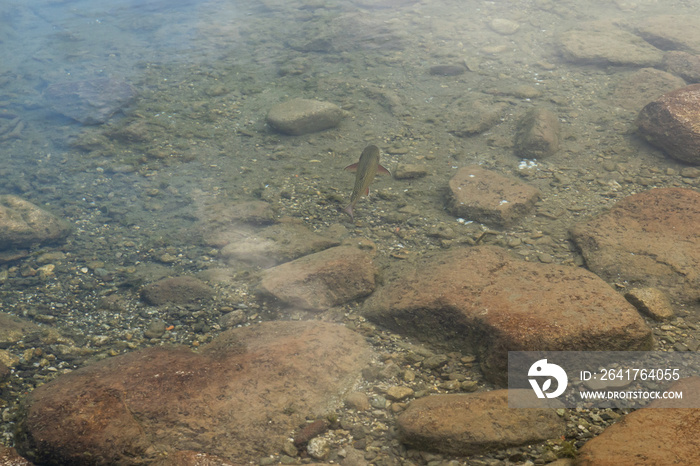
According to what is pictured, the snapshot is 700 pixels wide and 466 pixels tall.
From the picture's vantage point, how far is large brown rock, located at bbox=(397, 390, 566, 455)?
239cm

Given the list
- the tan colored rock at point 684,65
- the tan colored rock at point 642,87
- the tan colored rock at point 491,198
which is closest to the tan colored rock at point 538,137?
the tan colored rock at point 491,198

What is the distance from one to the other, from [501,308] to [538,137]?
10.1 feet

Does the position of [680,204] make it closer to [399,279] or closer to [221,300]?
[399,279]

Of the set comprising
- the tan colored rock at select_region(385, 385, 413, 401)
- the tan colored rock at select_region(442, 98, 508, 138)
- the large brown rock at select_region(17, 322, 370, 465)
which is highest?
the tan colored rock at select_region(442, 98, 508, 138)

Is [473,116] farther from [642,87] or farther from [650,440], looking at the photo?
[650,440]

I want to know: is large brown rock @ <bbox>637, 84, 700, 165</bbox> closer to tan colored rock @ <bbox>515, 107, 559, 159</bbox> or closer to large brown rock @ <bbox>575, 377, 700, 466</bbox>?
tan colored rock @ <bbox>515, 107, 559, 159</bbox>

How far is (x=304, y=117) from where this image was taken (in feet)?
19.9

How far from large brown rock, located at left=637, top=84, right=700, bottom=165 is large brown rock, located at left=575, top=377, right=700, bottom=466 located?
3512 mm

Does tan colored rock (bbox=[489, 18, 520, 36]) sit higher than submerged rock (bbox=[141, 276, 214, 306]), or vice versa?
tan colored rock (bbox=[489, 18, 520, 36])

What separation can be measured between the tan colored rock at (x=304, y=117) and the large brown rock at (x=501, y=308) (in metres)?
3.07

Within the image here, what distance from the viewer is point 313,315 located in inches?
146

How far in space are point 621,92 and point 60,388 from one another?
23.8 ft

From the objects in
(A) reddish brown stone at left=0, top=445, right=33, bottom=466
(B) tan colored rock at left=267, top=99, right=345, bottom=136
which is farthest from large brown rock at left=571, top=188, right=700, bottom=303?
(A) reddish brown stone at left=0, top=445, right=33, bottom=466

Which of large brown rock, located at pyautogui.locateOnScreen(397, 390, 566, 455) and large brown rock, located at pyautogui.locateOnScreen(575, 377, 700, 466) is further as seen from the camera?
large brown rock, located at pyautogui.locateOnScreen(397, 390, 566, 455)
